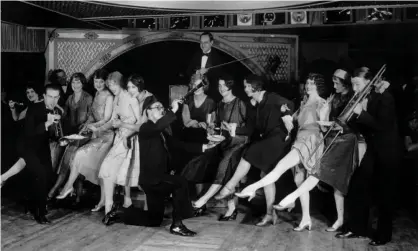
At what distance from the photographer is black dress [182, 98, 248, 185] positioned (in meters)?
5.63

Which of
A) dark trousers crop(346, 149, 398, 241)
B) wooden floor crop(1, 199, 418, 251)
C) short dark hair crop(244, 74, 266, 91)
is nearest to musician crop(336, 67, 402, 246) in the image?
dark trousers crop(346, 149, 398, 241)

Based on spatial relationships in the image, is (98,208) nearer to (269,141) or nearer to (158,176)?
(158,176)

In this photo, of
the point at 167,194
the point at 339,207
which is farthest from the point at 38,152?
the point at 339,207

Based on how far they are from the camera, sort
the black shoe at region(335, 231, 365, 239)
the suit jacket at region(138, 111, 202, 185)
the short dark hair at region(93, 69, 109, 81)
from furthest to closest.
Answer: the short dark hair at region(93, 69, 109, 81)
the suit jacket at region(138, 111, 202, 185)
the black shoe at region(335, 231, 365, 239)

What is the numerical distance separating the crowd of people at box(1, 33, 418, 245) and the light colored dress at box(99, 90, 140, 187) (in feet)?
0.04

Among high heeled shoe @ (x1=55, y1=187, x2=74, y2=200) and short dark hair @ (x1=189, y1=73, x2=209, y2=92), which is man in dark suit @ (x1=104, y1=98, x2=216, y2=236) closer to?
short dark hair @ (x1=189, y1=73, x2=209, y2=92)

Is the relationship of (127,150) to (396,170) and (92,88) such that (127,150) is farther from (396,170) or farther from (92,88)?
(396,170)

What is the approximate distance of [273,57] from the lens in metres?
6.84

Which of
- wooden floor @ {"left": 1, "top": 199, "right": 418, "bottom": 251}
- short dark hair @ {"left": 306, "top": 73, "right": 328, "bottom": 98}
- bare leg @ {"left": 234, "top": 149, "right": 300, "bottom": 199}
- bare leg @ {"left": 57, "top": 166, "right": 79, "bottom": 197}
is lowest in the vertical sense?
wooden floor @ {"left": 1, "top": 199, "right": 418, "bottom": 251}

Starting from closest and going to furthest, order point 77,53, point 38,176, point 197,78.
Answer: point 38,176 < point 197,78 < point 77,53

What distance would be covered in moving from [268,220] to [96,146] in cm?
223

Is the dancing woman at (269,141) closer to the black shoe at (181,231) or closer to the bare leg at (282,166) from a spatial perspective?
the bare leg at (282,166)

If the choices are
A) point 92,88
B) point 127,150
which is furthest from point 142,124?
point 92,88

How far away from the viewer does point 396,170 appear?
4707 mm
